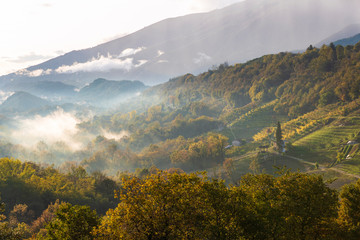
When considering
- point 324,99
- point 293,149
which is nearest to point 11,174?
point 293,149

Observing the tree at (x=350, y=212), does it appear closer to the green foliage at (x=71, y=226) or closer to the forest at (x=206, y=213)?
the forest at (x=206, y=213)

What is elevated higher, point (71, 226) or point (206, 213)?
point (71, 226)

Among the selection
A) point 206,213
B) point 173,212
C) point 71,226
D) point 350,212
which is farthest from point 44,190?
point 350,212

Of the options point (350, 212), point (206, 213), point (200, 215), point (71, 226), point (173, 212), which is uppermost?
point (71, 226)

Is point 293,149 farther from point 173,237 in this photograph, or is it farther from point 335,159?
point 173,237

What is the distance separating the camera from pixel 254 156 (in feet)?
444

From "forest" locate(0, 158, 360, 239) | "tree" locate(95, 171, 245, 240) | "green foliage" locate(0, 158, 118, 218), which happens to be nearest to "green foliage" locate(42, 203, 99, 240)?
"forest" locate(0, 158, 360, 239)

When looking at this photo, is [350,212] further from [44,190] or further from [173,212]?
[44,190]

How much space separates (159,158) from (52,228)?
497ft

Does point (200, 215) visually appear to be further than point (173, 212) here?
Yes

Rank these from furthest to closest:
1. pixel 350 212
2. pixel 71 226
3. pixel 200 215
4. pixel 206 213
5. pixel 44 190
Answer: pixel 44 190
pixel 350 212
pixel 206 213
pixel 200 215
pixel 71 226

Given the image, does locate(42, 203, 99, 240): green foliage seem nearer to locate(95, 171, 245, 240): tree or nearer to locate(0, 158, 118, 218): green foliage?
locate(95, 171, 245, 240): tree

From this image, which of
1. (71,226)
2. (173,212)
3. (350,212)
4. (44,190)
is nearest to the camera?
(173,212)

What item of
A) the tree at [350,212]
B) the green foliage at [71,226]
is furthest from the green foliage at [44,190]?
the tree at [350,212]
